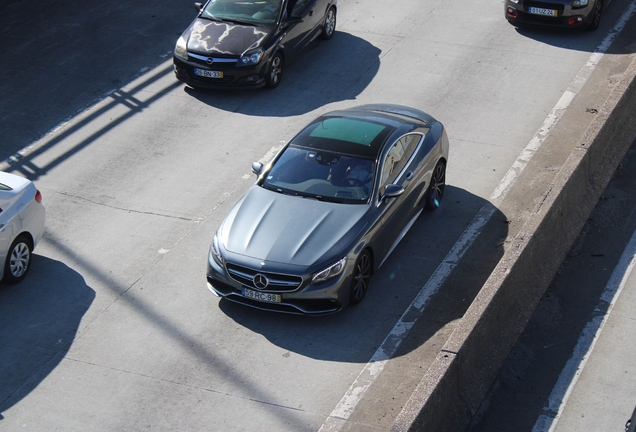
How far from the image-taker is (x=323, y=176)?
357 inches

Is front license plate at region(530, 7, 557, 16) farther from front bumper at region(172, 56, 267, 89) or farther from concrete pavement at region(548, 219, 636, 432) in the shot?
concrete pavement at region(548, 219, 636, 432)

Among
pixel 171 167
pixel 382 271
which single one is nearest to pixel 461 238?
pixel 382 271

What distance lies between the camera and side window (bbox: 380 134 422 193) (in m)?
9.12

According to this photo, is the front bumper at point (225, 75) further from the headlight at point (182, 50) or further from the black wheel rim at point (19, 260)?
the black wheel rim at point (19, 260)

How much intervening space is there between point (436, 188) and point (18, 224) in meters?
5.39

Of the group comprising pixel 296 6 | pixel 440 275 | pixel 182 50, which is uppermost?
pixel 296 6

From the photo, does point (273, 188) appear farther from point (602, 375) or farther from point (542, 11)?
point (542, 11)

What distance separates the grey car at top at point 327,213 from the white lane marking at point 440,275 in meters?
0.63

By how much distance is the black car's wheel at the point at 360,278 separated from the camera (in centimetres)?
843

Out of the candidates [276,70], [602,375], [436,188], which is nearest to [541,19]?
[276,70]

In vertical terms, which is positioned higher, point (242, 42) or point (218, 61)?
point (242, 42)

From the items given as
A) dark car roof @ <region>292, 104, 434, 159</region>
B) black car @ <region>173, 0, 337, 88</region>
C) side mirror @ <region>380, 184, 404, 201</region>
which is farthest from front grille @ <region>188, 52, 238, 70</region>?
side mirror @ <region>380, 184, 404, 201</region>

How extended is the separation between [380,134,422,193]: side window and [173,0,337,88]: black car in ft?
15.8

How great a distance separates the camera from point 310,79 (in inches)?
575
